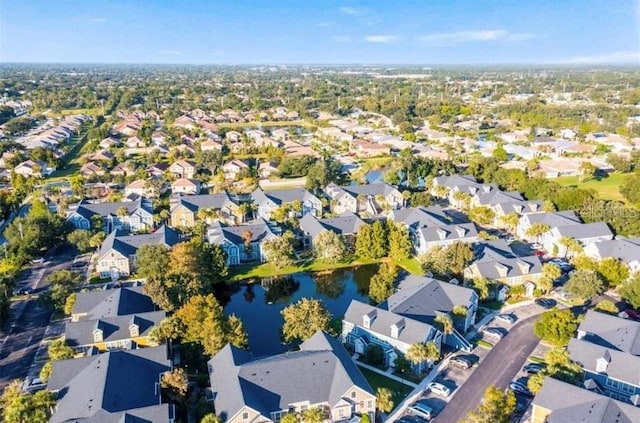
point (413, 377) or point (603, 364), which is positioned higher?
point (603, 364)

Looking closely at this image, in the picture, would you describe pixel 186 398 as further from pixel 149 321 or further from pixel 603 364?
pixel 603 364

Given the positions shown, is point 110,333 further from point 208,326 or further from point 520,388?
point 520,388

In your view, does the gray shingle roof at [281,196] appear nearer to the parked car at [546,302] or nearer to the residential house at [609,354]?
the parked car at [546,302]

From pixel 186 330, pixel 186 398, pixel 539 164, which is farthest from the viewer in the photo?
pixel 539 164

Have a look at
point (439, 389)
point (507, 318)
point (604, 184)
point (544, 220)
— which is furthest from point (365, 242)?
point (604, 184)

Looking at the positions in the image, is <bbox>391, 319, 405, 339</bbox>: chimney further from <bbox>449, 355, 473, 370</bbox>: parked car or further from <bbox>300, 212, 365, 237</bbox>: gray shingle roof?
<bbox>300, 212, 365, 237</bbox>: gray shingle roof

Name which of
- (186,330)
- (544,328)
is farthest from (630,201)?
(186,330)

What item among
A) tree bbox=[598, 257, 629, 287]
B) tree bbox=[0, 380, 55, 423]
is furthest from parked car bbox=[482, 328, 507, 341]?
tree bbox=[0, 380, 55, 423]
